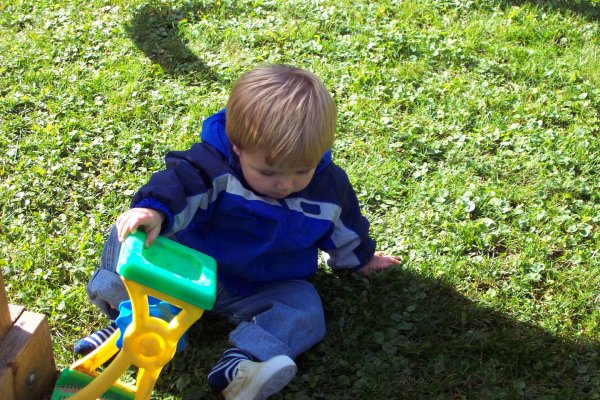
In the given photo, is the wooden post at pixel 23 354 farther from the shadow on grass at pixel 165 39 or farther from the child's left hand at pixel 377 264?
the shadow on grass at pixel 165 39

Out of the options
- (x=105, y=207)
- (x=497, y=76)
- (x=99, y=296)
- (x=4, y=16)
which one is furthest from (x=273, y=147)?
(x=4, y=16)

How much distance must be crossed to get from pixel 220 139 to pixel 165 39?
219 centimetres

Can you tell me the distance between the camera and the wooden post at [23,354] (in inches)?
78.6

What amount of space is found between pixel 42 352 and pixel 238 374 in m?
0.61

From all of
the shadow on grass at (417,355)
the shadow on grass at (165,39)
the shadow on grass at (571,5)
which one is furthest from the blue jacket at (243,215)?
the shadow on grass at (571,5)

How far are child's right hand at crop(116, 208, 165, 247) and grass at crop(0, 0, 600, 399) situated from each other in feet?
1.98

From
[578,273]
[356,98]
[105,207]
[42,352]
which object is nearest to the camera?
[42,352]

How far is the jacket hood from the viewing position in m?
2.42

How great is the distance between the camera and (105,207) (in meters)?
3.14

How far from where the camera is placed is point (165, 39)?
4.41 meters

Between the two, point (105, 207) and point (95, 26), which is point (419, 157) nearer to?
point (105, 207)

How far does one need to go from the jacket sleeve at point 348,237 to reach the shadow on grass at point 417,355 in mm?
106

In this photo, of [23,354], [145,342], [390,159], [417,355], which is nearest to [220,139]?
[145,342]

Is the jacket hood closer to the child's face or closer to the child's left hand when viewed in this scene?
the child's face
